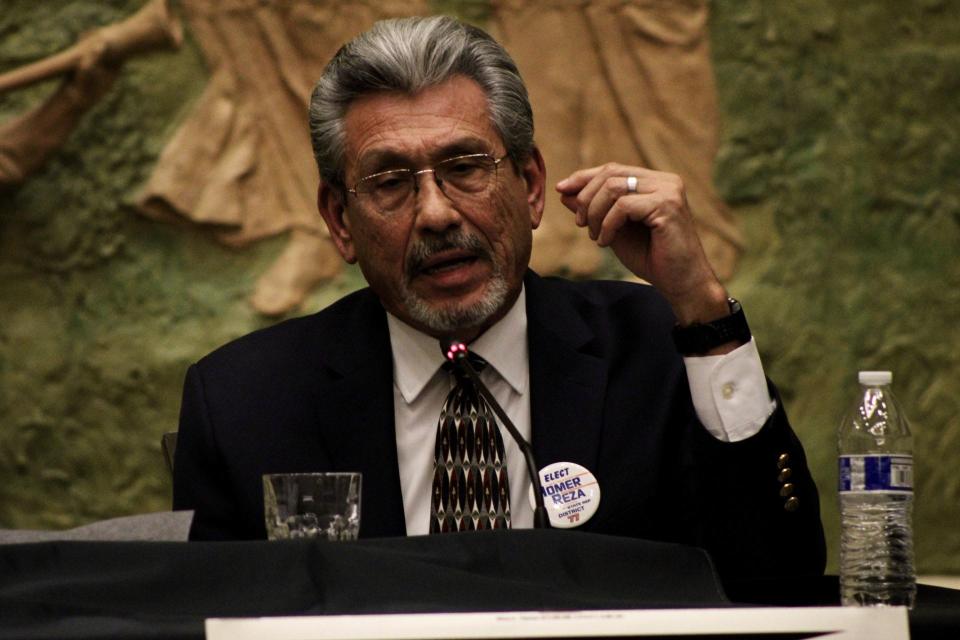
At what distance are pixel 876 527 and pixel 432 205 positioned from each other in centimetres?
92

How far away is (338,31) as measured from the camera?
351 cm

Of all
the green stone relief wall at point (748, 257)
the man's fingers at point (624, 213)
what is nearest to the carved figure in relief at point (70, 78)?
the green stone relief wall at point (748, 257)

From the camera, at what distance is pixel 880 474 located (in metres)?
1.60

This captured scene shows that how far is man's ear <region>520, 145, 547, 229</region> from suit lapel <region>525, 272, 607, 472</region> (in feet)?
0.48

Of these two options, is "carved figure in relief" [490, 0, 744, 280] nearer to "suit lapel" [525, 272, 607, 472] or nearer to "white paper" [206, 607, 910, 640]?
"suit lapel" [525, 272, 607, 472]

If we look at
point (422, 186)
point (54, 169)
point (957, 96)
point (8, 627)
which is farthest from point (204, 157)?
point (8, 627)

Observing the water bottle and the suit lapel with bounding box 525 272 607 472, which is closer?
the water bottle

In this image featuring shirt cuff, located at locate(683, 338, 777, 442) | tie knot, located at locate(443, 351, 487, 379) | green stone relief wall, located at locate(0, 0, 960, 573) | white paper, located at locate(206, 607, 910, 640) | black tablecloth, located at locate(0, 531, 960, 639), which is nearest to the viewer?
white paper, located at locate(206, 607, 910, 640)

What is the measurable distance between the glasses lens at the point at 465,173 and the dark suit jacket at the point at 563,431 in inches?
11.2

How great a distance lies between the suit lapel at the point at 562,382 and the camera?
2230 millimetres

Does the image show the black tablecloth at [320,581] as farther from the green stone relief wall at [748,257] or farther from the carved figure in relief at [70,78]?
the carved figure in relief at [70,78]

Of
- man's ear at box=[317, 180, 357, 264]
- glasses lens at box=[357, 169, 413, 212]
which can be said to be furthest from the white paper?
man's ear at box=[317, 180, 357, 264]

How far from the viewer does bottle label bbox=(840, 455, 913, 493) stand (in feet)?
5.24

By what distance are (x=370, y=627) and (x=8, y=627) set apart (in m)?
0.38
